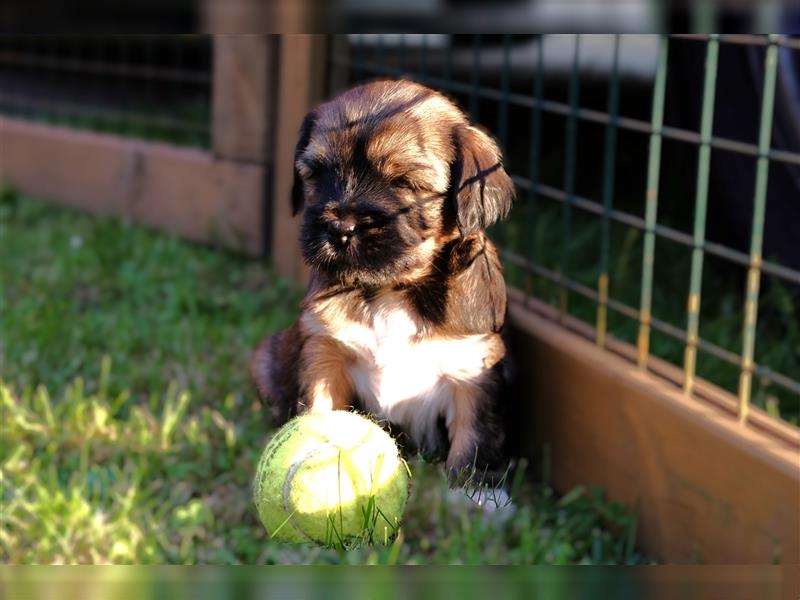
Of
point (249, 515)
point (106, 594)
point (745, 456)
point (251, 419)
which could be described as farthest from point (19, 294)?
point (106, 594)

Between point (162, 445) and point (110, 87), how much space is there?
393 centimetres

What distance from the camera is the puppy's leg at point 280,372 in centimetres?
192

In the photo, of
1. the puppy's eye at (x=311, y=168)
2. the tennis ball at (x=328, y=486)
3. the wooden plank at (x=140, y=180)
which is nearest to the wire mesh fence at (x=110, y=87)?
the wooden plank at (x=140, y=180)

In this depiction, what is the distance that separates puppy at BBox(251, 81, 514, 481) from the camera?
58.0 inches

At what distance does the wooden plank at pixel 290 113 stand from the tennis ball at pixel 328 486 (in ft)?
7.04

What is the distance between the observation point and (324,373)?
1.76 meters

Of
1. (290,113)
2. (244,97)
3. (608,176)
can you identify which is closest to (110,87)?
(244,97)

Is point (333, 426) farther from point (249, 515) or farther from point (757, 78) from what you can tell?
point (757, 78)

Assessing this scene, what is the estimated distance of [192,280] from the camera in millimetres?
4309

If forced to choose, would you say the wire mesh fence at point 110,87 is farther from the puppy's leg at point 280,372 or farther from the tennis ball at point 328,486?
the tennis ball at point 328,486

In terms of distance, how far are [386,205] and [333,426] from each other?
1.19 feet

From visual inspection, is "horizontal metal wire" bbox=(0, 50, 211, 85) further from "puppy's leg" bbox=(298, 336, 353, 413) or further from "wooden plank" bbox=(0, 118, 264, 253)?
"puppy's leg" bbox=(298, 336, 353, 413)

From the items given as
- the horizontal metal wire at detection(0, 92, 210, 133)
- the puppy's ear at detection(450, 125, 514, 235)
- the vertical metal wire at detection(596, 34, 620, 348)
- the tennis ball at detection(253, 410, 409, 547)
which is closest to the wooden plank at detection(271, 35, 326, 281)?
the vertical metal wire at detection(596, 34, 620, 348)

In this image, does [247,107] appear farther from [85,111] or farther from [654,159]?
[654,159]
